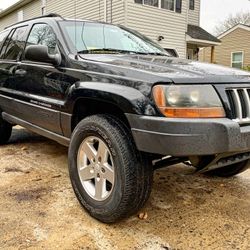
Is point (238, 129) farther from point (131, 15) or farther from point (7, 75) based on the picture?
point (131, 15)

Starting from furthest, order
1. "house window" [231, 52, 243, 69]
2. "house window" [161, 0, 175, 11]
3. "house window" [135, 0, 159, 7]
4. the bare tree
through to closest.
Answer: the bare tree → "house window" [231, 52, 243, 69] → "house window" [161, 0, 175, 11] → "house window" [135, 0, 159, 7]

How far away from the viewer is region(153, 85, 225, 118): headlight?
233 cm

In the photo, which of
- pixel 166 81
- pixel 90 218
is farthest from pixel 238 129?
pixel 90 218

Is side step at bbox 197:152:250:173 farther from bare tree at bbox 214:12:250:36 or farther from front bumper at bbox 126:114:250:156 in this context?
bare tree at bbox 214:12:250:36

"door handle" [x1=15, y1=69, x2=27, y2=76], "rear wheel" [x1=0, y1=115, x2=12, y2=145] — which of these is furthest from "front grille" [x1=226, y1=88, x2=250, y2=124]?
"rear wheel" [x1=0, y1=115, x2=12, y2=145]

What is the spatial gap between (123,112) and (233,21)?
46226 mm

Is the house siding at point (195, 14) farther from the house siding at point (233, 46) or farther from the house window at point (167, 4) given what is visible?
the house siding at point (233, 46)

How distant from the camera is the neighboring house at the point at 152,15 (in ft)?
42.5

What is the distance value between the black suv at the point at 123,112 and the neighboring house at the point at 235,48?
1853cm

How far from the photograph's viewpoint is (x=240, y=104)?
2.47 meters

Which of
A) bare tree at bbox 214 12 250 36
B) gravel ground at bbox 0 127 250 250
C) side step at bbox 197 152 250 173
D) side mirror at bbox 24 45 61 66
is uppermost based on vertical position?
bare tree at bbox 214 12 250 36

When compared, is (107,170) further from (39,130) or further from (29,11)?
(29,11)

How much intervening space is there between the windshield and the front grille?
146cm

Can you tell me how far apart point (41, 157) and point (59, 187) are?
3.99 feet
